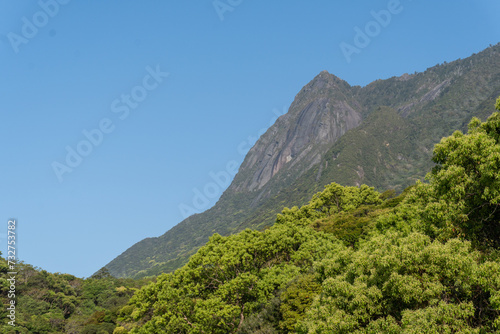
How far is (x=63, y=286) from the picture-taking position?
9619 centimetres

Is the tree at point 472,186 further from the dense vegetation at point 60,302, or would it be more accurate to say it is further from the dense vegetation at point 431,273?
the dense vegetation at point 60,302

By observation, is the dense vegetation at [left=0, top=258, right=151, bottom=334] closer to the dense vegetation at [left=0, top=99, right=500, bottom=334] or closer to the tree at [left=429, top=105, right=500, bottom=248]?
the dense vegetation at [left=0, top=99, right=500, bottom=334]

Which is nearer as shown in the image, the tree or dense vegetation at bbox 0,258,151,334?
the tree

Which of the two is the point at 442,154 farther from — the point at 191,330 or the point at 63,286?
the point at 63,286

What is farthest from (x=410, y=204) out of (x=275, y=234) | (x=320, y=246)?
(x=275, y=234)

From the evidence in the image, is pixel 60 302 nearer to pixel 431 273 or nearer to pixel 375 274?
pixel 375 274

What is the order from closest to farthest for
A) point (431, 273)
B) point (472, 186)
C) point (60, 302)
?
point (431, 273)
point (472, 186)
point (60, 302)

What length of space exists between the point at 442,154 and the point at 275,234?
75.9 feet

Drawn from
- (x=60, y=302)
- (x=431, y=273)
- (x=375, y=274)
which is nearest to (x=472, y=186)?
(x=431, y=273)

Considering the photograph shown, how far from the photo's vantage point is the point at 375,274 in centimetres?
1719

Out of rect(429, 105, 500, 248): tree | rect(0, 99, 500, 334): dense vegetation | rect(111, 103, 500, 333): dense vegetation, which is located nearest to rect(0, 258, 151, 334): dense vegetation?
rect(0, 99, 500, 334): dense vegetation

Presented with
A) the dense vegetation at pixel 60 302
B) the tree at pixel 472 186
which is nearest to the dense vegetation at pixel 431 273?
the tree at pixel 472 186

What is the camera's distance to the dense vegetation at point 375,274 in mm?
14750

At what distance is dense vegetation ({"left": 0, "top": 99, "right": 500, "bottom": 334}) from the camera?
48.4 ft
